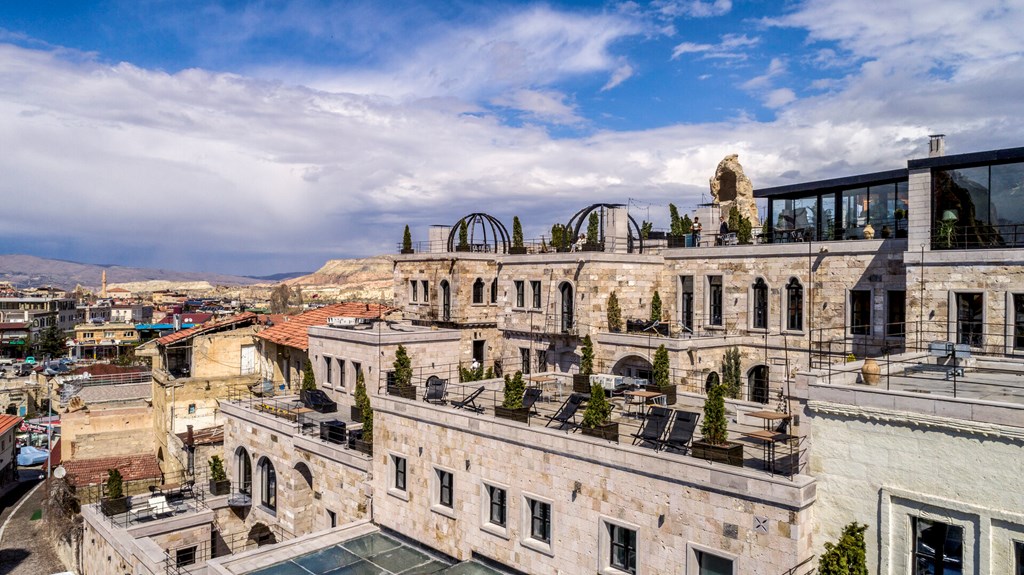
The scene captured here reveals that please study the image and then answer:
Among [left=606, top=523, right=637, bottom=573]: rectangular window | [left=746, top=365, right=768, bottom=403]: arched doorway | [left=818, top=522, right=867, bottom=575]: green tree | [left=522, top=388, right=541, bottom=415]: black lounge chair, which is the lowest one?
[left=606, top=523, right=637, bottom=573]: rectangular window

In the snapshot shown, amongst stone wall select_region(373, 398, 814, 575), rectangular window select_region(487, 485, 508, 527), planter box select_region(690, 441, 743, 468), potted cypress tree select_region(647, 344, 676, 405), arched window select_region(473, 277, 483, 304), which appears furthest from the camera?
arched window select_region(473, 277, 483, 304)

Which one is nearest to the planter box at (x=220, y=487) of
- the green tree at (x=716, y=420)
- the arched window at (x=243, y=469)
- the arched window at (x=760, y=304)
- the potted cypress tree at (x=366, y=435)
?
the arched window at (x=243, y=469)

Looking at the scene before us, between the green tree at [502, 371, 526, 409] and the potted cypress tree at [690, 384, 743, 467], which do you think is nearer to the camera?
the potted cypress tree at [690, 384, 743, 467]

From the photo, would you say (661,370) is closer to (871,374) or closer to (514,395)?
(514,395)

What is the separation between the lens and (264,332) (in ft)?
157

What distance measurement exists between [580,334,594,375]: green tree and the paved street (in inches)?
1248

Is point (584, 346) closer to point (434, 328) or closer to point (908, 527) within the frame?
point (434, 328)

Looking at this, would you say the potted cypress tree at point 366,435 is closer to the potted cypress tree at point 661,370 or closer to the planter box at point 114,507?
the potted cypress tree at point 661,370

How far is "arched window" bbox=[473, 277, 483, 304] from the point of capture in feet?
136

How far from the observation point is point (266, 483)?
32.3 m

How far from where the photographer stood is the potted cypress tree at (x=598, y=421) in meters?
18.0

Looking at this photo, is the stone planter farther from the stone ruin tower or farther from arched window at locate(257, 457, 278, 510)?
the stone ruin tower

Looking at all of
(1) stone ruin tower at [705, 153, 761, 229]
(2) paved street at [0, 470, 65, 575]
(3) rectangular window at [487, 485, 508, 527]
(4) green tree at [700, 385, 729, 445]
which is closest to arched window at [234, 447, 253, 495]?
(2) paved street at [0, 470, 65, 575]

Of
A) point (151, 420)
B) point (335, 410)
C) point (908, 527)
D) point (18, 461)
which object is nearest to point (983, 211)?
point (908, 527)
